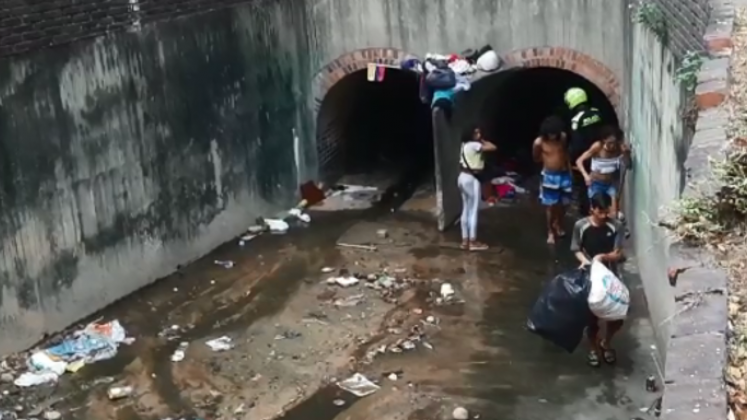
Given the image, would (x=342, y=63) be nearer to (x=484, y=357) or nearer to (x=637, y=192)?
(x=637, y=192)

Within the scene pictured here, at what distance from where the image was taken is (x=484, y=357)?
857 centimetres

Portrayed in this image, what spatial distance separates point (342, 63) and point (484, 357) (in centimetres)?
509

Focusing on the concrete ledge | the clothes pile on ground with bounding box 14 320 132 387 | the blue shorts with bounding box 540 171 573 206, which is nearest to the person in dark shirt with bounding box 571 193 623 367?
the concrete ledge

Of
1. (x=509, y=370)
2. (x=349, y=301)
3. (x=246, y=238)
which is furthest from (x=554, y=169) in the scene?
(x=246, y=238)

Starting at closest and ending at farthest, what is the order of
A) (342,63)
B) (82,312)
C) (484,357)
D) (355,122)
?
(484,357) < (82,312) < (342,63) < (355,122)

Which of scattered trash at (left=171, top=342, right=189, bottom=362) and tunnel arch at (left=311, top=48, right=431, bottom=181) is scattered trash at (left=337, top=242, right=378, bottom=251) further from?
scattered trash at (left=171, top=342, right=189, bottom=362)

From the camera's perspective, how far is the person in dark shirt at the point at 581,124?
35.5 ft

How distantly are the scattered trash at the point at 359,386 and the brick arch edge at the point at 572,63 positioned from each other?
15.8ft

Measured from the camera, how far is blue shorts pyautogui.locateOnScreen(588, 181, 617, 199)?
980 centimetres

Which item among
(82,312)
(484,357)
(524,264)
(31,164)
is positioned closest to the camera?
(484,357)

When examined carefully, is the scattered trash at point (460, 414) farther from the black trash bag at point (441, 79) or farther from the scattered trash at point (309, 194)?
the scattered trash at point (309, 194)

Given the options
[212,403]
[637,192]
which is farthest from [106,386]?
[637,192]

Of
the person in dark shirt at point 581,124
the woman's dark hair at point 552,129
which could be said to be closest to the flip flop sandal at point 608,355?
the person in dark shirt at point 581,124

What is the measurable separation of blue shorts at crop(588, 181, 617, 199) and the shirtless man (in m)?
0.85
